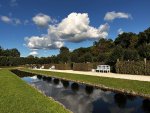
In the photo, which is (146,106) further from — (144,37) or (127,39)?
(127,39)

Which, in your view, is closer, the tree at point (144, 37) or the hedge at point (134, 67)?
the hedge at point (134, 67)

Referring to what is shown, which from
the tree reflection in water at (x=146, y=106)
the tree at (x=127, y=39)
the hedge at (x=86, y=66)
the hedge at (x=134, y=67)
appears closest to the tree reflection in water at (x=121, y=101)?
the tree reflection in water at (x=146, y=106)

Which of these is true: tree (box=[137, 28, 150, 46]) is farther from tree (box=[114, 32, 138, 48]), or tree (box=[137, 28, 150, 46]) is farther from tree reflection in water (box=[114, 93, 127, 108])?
tree reflection in water (box=[114, 93, 127, 108])

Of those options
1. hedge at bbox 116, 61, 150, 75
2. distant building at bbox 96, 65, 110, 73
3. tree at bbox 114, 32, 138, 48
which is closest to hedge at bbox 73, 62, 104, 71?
distant building at bbox 96, 65, 110, 73

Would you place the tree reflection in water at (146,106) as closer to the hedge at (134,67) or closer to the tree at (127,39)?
the hedge at (134,67)

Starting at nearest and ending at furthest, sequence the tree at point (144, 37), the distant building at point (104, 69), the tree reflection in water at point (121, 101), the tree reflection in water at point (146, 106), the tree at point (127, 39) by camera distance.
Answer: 1. the tree reflection in water at point (146, 106)
2. the tree reflection in water at point (121, 101)
3. the distant building at point (104, 69)
4. the tree at point (144, 37)
5. the tree at point (127, 39)

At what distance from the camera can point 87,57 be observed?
55.3m

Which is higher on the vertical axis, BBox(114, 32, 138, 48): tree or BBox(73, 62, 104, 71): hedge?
BBox(114, 32, 138, 48): tree

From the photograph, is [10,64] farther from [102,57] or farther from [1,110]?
[1,110]

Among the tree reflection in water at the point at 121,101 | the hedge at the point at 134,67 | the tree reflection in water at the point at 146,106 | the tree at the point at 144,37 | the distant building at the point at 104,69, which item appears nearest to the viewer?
the tree reflection in water at the point at 146,106

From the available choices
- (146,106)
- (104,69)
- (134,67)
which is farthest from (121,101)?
(104,69)

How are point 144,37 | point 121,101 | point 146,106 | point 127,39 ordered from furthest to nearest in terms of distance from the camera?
point 127,39 → point 144,37 → point 121,101 → point 146,106

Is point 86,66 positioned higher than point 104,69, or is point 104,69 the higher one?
point 86,66

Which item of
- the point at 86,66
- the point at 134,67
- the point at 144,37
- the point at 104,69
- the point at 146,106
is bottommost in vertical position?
the point at 146,106
